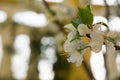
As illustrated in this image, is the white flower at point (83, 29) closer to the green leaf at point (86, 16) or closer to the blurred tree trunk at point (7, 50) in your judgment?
the green leaf at point (86, 16)

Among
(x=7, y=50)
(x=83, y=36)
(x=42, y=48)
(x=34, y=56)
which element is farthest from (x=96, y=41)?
(x=7, y=50)

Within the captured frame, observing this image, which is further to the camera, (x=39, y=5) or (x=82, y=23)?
(x=39, y=5)

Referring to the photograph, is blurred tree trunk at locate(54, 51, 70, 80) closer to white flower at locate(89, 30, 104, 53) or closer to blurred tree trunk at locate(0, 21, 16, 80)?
blurred tree trunk at locate(0, 21, 16, 80)

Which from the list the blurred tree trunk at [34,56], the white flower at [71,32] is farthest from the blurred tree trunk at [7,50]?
the white flower at [71,32]

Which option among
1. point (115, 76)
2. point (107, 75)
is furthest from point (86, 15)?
point (115, 76)

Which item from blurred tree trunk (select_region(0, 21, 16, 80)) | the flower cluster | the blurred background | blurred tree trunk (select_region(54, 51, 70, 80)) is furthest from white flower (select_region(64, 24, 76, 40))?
blurred tree trunk (select_region(0, 21, 16, 80))

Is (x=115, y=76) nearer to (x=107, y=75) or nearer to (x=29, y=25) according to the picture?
(x=107, y=75)
